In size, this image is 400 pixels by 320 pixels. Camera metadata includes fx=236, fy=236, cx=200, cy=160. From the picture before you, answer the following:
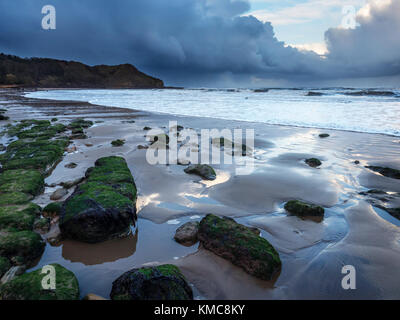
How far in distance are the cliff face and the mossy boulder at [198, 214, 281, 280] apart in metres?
111

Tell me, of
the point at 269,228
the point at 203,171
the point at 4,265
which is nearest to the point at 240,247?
the point at 269,228

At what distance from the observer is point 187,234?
3086 millimetres

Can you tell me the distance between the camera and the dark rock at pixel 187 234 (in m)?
3.04

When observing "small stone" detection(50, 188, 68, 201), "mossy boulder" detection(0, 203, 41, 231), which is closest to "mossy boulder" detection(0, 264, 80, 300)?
"mossy boulder" detection(0, 203, 41, 231)

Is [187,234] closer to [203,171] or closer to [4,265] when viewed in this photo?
[4,265]

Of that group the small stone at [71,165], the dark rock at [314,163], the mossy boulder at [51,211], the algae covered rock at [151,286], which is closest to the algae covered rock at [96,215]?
the mossy boulder at [51,211]

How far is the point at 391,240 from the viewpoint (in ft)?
10.3

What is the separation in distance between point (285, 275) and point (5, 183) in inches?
184

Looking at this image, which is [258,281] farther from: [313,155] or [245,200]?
[313,155]

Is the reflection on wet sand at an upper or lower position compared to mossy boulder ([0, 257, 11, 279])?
lower

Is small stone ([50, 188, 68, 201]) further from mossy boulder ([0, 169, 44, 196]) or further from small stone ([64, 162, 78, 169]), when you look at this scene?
small stone ([64, 162, 78, 169])

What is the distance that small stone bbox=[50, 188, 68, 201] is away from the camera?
399 centimetres

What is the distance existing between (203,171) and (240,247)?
9.02 ft

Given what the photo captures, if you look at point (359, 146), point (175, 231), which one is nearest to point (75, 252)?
point (175, 231)
